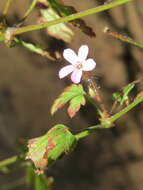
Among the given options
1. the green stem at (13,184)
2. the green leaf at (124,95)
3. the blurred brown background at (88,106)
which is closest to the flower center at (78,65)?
the green leaf at (124,95)

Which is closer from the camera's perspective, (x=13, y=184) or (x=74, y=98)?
(x=74, y=98)

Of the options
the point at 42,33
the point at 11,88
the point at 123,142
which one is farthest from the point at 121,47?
the point at 11,88

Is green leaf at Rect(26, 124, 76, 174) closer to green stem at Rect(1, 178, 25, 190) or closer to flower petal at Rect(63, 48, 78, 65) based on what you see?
flower petal at Rect(63, 48, 78, 65)

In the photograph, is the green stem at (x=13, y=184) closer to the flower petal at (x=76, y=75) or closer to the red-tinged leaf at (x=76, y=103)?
the red-tinged leaf at (x=76, y=103)

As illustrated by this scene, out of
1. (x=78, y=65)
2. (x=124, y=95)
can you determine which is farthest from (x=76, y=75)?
(x=124, y=95)

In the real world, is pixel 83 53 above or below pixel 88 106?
below

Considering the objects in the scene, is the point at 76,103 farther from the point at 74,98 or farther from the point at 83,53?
the point at 83,53

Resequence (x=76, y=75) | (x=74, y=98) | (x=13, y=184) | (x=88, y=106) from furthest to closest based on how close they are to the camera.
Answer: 1. (x=13, y=184)
2. (x=88, y=106)
3. (x=74, y=98)
4. (x=76, y=75)

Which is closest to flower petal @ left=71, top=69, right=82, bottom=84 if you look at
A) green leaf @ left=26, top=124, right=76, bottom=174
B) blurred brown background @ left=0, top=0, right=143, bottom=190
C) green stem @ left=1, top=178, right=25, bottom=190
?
green leaf @ left=26, top=124, right=76, bottom=174
